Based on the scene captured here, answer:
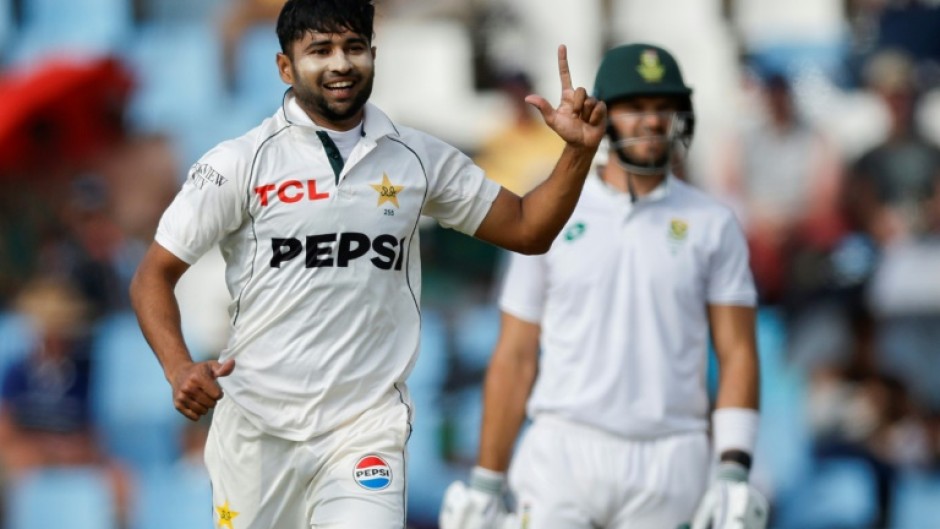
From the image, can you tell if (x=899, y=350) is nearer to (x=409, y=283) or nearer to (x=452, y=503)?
(x=452, y=503)

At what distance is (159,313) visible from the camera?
430 cm

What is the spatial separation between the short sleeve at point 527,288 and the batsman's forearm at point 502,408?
174 mm

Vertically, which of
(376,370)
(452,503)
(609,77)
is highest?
(609,77)

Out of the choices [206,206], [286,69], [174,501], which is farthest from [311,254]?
[174,501]

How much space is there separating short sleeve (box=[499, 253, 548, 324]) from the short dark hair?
1.31 metres

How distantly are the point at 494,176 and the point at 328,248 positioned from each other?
Result: 216 inches

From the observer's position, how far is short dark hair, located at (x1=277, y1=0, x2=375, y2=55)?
14.2ft

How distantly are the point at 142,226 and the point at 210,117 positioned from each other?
0.92 metres

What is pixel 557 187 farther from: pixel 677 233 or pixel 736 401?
pixel 736 401

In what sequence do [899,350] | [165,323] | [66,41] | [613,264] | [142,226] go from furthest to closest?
[66,41]
[142,226]
[899,350]
[613,264]
[165,323]

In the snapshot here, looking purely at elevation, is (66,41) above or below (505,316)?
above

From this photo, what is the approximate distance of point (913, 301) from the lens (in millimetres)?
9430

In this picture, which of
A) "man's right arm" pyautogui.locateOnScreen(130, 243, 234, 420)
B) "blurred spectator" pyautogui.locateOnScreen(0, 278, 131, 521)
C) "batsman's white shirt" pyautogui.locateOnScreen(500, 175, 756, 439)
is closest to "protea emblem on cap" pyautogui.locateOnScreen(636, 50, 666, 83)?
"batsman's white shirt" pyautogui.locateOnScreen(500, 175, 756, 439)

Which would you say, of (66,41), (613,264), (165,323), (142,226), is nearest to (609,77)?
(613,264)
